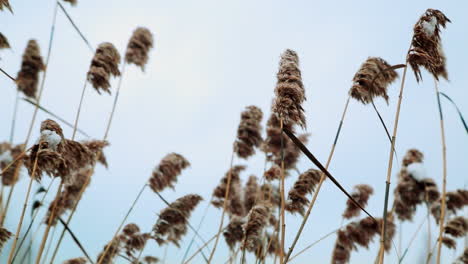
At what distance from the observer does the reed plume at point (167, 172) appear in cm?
419

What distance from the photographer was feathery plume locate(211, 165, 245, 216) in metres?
4.83

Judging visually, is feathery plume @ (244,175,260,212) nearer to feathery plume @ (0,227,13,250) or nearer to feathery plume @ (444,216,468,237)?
feathery plume @ (444,216,468,237)

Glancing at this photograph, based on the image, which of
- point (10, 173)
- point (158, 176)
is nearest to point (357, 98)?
point (158, 176)

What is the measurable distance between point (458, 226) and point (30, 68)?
185 inches

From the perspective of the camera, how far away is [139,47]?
4.92 metres

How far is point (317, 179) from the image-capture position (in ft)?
9.12

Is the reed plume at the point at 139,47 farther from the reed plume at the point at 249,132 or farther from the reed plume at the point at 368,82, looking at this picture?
the reed plume at the point at 368,82

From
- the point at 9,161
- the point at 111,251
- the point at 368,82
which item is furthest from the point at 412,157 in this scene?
the point at 9,161

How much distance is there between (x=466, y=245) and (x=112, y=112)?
389cm

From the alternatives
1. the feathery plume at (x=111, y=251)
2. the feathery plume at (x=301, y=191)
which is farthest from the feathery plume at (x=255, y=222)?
the feathery plume at (x=111, y=251)

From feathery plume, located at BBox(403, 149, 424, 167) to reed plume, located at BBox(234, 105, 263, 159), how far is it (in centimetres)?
138

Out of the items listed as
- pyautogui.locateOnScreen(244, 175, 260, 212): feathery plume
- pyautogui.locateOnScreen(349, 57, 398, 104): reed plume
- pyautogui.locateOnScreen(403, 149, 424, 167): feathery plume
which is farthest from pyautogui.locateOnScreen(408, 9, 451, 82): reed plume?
pyautogui.locateOnScreen(244, 175, 260, 212): feathery plume

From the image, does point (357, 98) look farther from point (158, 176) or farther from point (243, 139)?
point (158, 176)

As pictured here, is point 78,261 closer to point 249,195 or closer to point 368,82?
point 249,195
